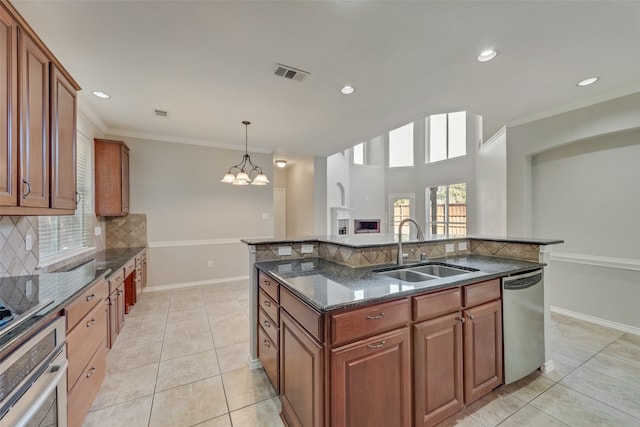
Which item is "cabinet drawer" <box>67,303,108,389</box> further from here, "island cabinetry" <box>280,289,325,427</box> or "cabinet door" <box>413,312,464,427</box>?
"cabinet door" <box>413,312,464,427</box>

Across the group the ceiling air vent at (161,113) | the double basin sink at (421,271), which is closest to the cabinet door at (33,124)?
the ceiling air vent at (161,113)

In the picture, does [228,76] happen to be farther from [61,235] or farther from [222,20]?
[61,235]

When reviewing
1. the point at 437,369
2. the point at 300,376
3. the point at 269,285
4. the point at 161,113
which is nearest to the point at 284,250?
the point at 269,285

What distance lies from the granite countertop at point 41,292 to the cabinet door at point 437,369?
6.05 ft

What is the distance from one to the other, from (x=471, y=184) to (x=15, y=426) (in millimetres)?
7877

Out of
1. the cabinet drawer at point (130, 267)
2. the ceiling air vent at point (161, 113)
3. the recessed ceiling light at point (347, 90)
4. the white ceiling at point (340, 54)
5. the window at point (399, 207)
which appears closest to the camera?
the white ceiling at point (340, 54)

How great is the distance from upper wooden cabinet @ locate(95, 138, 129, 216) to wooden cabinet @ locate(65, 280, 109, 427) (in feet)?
6.81

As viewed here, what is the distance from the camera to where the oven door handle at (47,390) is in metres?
0.98

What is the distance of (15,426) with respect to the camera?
0.92 metres

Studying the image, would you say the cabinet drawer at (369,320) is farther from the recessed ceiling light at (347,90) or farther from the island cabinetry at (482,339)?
the recessed ceiling light at (347,90)

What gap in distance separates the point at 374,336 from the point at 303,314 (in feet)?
1.31

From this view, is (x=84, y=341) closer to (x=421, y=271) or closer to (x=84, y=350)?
(x=84, y=350)

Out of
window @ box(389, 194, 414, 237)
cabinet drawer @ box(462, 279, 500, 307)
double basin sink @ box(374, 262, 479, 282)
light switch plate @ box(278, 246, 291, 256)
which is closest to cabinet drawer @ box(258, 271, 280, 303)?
light switch plate @ box(278, 246, 291, 256)

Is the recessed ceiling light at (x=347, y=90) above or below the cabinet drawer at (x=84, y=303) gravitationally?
above
